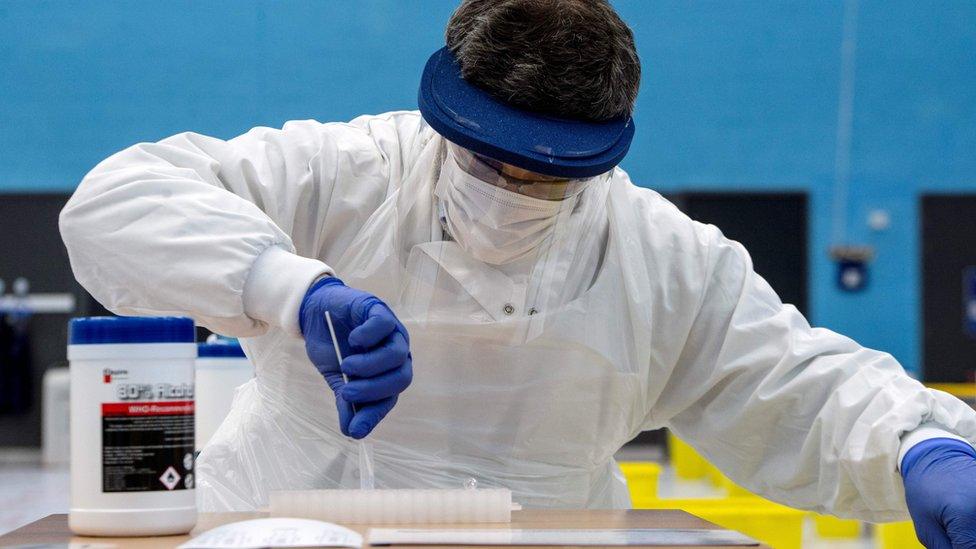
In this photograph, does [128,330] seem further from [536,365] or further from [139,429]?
[536,365]

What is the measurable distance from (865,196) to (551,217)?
7.42 m

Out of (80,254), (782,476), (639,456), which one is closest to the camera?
(80,254)

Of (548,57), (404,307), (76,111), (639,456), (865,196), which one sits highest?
(76,111)

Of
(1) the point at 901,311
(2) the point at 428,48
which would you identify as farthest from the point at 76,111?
(1) the point at 901,311

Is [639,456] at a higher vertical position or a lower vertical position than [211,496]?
lower

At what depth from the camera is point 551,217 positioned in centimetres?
162

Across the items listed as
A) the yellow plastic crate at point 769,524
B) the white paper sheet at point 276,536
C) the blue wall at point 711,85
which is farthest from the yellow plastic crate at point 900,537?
the blue wall at point 711,85

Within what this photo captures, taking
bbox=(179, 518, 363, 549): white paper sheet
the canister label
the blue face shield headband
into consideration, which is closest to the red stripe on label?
the canister label

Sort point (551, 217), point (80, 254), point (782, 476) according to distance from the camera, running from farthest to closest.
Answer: point (782, 476) < point (551, 217) < point (80, 254)

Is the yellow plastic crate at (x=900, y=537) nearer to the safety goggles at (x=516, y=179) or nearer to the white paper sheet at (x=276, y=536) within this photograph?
the safety goggles at (x=516, y=179)

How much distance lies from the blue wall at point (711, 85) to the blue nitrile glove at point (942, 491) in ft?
23.1

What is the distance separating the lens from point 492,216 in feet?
5.23

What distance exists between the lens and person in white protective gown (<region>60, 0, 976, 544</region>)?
5.02 feet

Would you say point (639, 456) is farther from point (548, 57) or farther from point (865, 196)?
point (548, 57)
